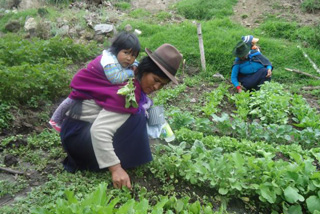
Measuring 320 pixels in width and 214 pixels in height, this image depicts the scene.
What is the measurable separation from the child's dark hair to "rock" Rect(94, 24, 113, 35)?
6805mm

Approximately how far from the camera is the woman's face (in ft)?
8.52

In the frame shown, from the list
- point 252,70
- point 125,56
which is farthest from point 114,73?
point 252,70

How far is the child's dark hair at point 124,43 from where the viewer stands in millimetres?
2576

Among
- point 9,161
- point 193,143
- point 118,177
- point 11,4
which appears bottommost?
point 11,4

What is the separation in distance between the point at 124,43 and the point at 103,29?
22.8 feet

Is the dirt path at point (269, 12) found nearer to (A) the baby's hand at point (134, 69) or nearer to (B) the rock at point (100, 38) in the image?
(B) the rock at point (100, 38)

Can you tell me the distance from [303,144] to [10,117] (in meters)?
3.88

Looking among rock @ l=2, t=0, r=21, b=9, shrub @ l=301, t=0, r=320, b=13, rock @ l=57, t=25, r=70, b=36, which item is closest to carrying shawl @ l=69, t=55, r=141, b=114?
rock @ l=57, t=25, r=70, b=36

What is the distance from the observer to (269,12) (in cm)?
1063

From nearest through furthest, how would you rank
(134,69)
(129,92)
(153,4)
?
1. (129,92)
2. (134,69)
3. (153,4)

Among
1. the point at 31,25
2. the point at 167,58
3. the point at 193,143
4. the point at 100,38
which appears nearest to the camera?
the point at 167,58

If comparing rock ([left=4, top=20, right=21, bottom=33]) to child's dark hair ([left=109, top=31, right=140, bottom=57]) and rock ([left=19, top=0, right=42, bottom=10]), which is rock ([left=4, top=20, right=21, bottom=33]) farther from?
child's dark hair ([left=109, top=31, right=140, bottom=57])

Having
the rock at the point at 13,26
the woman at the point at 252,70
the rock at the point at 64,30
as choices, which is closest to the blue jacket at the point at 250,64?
the woman at the point at 252,70

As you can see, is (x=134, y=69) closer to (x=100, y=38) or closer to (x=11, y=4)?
(x=100, y=38)
